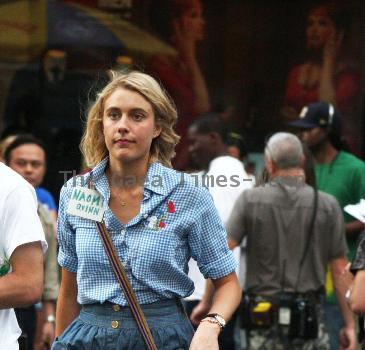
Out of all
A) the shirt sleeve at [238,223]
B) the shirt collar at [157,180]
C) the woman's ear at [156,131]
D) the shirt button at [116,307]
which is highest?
the woman's ear at [156,131]

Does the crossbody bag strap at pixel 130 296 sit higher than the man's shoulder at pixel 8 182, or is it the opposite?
the man's shoulder at pixel 8 182

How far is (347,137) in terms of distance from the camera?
35.2 ft

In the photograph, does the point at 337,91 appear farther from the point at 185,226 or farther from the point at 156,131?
the point at 185,226

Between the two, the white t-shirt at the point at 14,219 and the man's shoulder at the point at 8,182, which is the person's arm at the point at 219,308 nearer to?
the white t-shirt at the point at 14,219

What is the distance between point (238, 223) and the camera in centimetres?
763

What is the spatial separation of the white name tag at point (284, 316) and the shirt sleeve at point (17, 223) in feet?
11.5

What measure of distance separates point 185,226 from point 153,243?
0.14 metres

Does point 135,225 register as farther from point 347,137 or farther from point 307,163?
point 347,137

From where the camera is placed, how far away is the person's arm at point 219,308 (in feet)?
14.5

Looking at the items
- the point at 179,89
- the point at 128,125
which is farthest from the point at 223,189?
the point at 128,125

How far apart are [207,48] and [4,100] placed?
1.77 metres

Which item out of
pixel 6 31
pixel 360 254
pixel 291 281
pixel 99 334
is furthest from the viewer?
pixel 6 31

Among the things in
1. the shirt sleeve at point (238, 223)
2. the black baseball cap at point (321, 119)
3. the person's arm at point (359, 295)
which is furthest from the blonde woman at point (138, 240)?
the black baseball cap at point (321, 119)

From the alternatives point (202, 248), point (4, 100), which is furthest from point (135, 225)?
point (4, 100)
